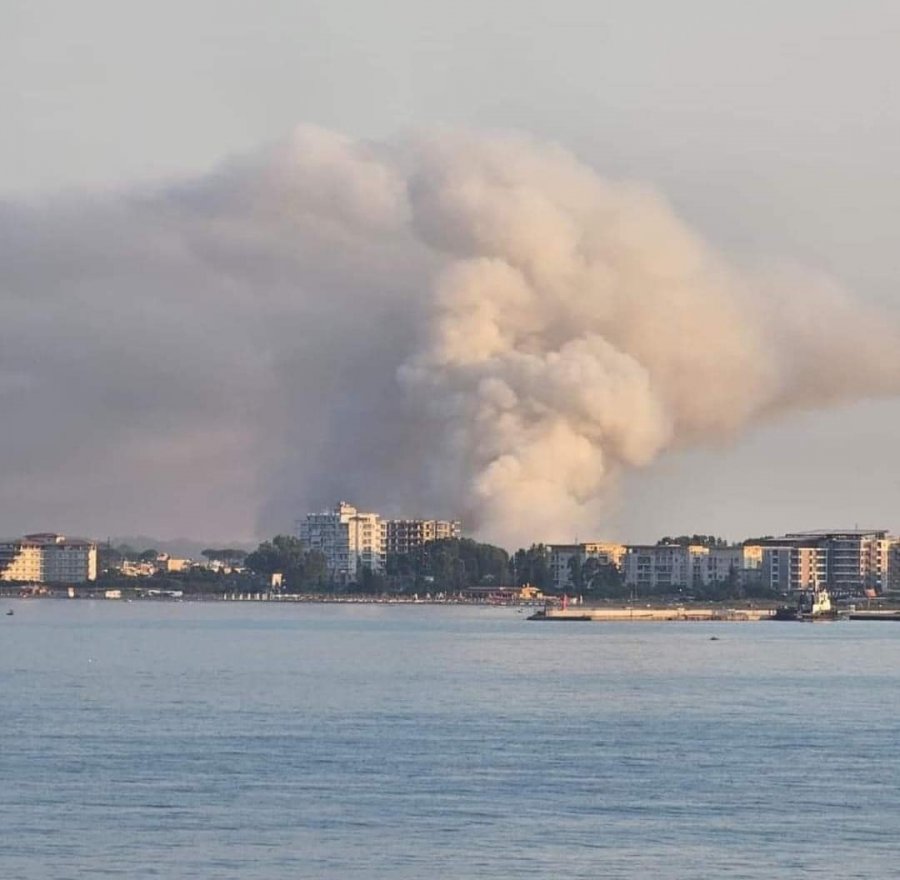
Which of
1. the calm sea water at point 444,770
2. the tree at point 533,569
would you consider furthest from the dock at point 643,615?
the calm sea water at point 444,770

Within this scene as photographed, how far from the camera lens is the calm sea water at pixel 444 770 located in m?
23.4

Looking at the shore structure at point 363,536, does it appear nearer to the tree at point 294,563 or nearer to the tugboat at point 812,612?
the tree at point 294,563

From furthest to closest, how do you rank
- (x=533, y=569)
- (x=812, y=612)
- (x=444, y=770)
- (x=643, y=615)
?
1. (x=533, y=569)
2. (x=643, y=615)
3. (x=812, y=612)
4. (x=444, y=770)

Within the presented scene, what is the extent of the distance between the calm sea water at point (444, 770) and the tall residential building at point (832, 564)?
342 feet

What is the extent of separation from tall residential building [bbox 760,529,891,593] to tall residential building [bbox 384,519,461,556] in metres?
28.1

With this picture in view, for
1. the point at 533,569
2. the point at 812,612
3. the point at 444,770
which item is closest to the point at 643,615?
the point at 812,612

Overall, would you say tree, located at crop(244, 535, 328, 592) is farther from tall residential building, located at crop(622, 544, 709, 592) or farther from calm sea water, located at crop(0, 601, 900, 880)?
calm sea water, located at crop(0, 601, 900, 880)

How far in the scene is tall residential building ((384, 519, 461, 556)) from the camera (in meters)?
179

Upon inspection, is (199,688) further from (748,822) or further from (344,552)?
(344,552)

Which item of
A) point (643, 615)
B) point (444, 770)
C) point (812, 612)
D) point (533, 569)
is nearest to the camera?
point (444, 770)

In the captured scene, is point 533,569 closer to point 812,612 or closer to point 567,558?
point 567,558

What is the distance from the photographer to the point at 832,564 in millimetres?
168375

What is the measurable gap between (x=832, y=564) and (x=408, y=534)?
36.9m

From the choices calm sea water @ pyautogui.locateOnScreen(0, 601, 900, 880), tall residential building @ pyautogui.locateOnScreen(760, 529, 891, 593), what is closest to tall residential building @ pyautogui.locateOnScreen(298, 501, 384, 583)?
tall residential building @ pyautogui.locateOnScreen(760, 529, 891, 593)
